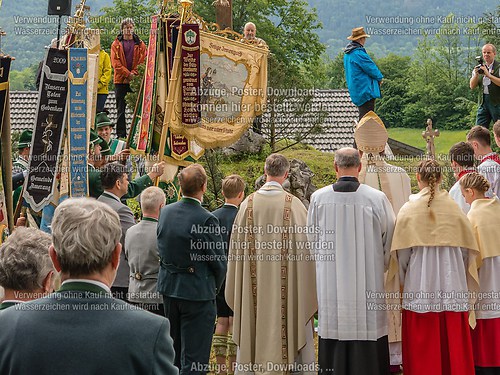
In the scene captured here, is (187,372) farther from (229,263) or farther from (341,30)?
(341,30)

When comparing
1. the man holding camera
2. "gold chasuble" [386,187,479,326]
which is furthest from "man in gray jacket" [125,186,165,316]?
the man holding camera

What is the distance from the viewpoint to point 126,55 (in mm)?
14375

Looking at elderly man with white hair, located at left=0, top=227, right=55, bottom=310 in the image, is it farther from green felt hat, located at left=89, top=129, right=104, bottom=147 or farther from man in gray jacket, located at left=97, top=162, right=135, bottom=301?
green felt hat, located at left=89, top=129, right=104, bottom=147

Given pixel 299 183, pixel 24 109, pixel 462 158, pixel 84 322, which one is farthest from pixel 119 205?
pixel 24 109

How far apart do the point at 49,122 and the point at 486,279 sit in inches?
175

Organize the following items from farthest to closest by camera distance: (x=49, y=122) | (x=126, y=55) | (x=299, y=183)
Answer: (x=126, y=55)
(x=299, y=183)
(x=49, y=122)

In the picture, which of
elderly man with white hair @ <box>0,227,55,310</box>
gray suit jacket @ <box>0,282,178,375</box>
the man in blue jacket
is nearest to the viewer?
gray suit jacket @ <box>0,282,178,375</box>

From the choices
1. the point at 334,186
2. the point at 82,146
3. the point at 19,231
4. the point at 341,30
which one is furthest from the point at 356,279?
the point at 341,30

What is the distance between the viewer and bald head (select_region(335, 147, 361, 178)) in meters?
7.40

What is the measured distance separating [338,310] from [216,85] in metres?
4.14

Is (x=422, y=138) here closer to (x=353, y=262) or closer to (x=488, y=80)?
(x=488, y=80)

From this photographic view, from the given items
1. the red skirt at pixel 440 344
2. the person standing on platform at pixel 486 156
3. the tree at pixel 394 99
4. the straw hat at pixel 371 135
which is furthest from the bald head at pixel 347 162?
the tree at pixel 394 99

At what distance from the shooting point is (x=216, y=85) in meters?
10.7

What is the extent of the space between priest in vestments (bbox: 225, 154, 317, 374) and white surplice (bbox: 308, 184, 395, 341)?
184mm
